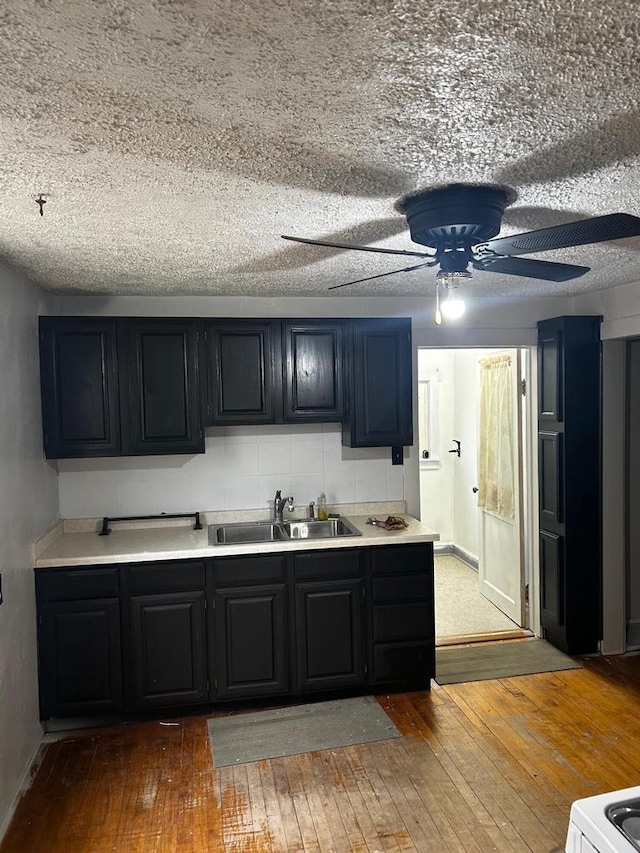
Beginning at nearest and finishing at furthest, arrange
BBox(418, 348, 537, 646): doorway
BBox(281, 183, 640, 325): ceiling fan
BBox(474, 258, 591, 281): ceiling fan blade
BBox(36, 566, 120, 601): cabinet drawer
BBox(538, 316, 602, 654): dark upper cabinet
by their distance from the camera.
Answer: BBox(281, 183, 640, 325): ceiling fan < BBox(474, 258, 591, 281): ceiling fan blade < BBox(36, 566, 120, 601): cabinet drawer < BBox(538, 316, 602, 654): dark upper cabinet < BBox(418, 348, 537, 646): doorway

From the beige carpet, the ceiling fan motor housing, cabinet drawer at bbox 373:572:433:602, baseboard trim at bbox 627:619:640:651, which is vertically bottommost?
the beige carpet

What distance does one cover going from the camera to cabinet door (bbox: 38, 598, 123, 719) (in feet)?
10.8

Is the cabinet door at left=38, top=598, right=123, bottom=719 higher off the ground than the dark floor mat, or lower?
higher

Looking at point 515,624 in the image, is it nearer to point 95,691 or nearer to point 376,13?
point 95,691

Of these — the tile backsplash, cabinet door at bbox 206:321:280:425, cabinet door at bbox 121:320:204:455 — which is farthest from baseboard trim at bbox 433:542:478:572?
Result: cabinet door at bbox 121:320:204:455

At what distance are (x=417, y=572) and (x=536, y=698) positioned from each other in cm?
97

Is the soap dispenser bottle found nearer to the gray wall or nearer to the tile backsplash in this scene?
the tile backsplash

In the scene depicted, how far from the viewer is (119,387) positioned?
3600 mm

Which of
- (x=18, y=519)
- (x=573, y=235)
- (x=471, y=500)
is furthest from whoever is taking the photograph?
(x=471, y=500)

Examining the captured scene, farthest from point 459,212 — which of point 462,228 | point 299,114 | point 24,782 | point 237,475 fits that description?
point 24,782

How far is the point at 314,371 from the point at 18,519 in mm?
1825

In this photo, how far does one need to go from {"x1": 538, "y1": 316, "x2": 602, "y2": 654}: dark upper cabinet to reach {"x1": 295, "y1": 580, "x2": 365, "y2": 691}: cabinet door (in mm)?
1434

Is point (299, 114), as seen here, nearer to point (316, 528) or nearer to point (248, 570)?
point (248, 570)

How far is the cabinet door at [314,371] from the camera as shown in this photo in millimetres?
3801
